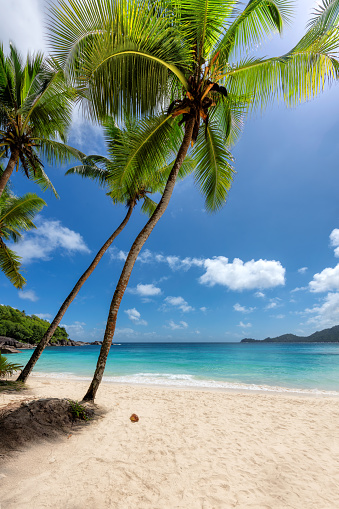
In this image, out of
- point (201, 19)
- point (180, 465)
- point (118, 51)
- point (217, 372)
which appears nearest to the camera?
point (180, 465)

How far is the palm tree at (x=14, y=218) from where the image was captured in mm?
10297

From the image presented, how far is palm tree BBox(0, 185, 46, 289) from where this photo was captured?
10297 millimetres

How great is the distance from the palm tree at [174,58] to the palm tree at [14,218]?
7.36 meters

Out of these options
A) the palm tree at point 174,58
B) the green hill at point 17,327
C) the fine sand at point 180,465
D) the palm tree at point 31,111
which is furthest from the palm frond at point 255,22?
the green hill at point 17,327

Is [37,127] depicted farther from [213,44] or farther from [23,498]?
[23,498]

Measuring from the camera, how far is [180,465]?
3205 mm

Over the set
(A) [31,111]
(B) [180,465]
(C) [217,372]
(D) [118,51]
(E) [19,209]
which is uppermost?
(A) [31,111]

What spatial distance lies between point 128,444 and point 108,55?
648 cm

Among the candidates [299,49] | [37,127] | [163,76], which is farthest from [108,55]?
[37,127]

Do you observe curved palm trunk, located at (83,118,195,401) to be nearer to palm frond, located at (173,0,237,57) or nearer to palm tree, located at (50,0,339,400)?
palm tree, located at (50,0,339,400)

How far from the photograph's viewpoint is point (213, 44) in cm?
560

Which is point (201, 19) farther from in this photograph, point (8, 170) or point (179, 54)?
point (8, 170)

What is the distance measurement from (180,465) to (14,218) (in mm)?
11165

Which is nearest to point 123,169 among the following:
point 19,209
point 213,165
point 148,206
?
point 213,165
